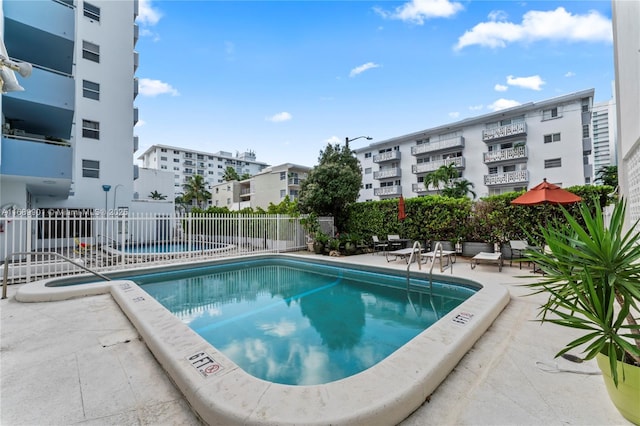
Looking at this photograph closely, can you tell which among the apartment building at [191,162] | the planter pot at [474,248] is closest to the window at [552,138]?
the planter pot at [474,248]

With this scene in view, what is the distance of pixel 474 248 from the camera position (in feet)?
35.2

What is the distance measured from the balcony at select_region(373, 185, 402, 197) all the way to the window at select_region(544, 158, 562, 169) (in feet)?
51.3

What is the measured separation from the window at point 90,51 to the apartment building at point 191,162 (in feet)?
142

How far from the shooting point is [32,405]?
2.65 meters

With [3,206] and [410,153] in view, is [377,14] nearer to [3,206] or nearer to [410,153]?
[3,206]

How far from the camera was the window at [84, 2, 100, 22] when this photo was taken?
18111 millimetres

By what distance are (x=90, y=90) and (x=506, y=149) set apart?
36.2m

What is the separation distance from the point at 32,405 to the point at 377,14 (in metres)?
13.8

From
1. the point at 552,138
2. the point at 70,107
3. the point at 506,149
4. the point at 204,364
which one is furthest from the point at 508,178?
the point at 70,107

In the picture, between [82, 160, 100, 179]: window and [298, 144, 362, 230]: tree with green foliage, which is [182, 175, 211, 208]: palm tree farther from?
[298, 144, 362, 230]: tree with green foliage

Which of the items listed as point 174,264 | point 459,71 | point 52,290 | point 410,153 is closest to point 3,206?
point 174,264

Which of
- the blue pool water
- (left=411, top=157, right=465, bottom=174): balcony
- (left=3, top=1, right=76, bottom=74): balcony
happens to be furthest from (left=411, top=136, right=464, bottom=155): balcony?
(left=3, top=1, right=76, bottom=74): balcony

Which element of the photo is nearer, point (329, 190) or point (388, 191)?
point (329, 190)

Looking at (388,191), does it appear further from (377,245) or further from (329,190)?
(377,245)
